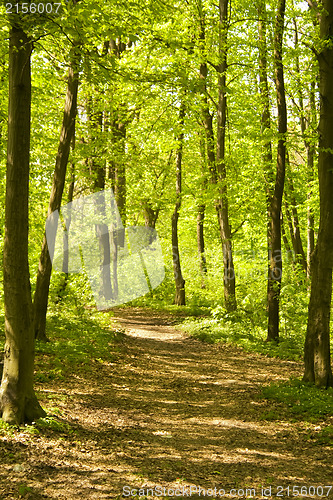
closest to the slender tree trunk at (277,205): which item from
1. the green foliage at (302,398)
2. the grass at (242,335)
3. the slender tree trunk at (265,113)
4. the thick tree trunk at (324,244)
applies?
the slender tree trunk at (265,113)

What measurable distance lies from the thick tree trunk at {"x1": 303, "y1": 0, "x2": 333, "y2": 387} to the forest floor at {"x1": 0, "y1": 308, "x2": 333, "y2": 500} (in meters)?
1.28

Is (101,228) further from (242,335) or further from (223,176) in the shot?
(242,335)

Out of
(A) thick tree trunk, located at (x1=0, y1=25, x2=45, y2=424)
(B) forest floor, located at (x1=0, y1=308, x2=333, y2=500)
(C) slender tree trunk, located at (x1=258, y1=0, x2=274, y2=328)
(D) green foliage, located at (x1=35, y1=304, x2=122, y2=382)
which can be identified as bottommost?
(B) forest floor, located at (x1=0, y1=308, x2=333, y2=500)

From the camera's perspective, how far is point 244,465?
5273 mm

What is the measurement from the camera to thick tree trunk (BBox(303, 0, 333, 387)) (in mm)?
8125

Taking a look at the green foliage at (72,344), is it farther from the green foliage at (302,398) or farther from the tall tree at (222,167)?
the tall tree at (222,167)

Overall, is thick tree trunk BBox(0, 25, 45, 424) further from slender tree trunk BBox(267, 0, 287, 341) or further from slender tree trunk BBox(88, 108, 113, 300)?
slender tree trunk BBox(88, 108, 113, 300)

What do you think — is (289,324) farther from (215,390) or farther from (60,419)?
(60,419)

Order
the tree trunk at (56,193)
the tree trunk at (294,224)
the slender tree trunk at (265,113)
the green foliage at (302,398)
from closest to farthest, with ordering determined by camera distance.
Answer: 1. the green foliage at (302,398)
2. the tree trunk at (56,193)
3. the slender tree trunk at (265,113)
4. the tree trunk at (294,224)

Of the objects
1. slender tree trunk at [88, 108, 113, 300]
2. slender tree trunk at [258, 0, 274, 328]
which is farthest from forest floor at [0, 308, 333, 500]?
slender tree trunk at [88, 108, 113, 300]

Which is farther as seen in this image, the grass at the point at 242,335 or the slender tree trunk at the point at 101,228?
the slender tree trunk at the point at 101,228

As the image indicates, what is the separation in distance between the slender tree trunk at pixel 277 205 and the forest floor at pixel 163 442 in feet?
8.90

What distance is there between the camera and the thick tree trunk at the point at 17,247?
5.38 metres

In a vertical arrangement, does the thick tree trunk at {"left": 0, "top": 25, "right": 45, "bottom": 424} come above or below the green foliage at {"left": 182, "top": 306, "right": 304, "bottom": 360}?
above
